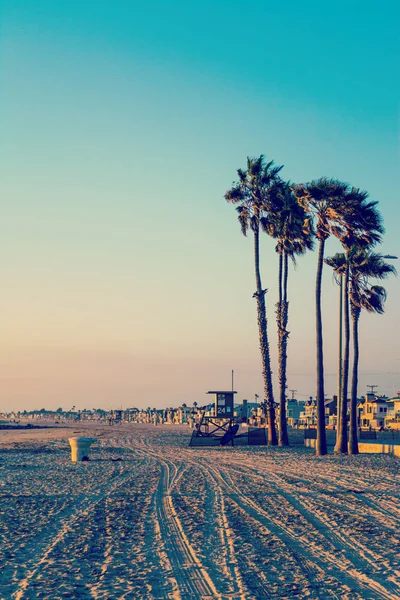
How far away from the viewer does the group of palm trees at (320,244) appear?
31984 millimetres

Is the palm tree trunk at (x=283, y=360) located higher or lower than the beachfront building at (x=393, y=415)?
higher

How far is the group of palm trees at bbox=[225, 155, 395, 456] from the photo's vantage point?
105ft

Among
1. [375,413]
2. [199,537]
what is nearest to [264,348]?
[199,537]

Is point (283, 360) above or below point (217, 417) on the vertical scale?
above

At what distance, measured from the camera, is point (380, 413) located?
10706 cm

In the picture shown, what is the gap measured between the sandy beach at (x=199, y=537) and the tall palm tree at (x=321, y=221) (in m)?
11.3

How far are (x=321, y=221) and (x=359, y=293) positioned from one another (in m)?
4.95

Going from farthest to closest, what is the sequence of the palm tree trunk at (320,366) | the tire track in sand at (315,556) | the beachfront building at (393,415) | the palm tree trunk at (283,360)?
the beachfront building at (393,415)
the palm tree trunk at (283,360)
the palm tree trunk at (320,366)
the tire track in sand at (315,556)

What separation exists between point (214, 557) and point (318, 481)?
36.5 feet

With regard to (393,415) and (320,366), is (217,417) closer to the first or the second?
(320,366)

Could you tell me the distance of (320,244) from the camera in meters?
32.4

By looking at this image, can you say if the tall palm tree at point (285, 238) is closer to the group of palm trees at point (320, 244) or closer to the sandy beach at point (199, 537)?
the group of palm trees at point (320, 244)

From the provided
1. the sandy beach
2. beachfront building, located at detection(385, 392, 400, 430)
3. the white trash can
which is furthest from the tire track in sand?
beachfront building, located at detection(385, 392, 400, 430)

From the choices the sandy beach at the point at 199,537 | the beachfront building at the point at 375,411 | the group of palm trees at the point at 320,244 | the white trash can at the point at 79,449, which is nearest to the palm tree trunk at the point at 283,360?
the group of palm trees at the point at 320,244
